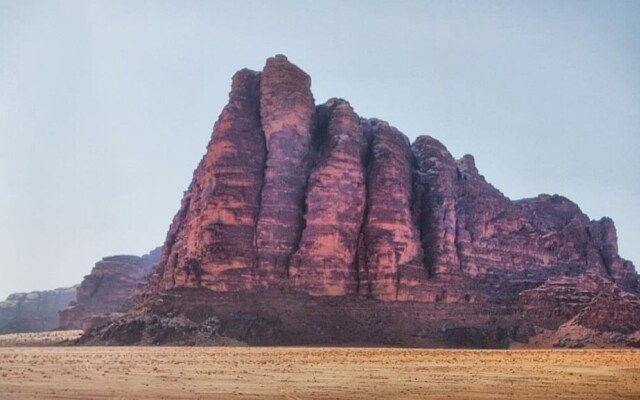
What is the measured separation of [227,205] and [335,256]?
14753 millimetres

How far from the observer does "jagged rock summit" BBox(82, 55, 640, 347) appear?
63.4 metres

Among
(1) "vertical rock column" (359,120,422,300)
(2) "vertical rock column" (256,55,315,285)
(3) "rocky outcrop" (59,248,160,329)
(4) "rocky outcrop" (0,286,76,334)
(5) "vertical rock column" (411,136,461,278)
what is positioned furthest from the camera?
(4) "rocky outcrop" (0,286,76,334)

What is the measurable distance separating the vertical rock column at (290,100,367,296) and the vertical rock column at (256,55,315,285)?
1.79 meters

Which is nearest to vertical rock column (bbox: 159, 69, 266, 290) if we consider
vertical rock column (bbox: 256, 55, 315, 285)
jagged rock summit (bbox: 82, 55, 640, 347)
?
jagged rock summit (bbox: 82, 55, 640, 347)

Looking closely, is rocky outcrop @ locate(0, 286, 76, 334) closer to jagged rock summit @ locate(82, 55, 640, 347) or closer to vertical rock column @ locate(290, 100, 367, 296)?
jagged rock summit @ locate(82, 55, 640, 347)

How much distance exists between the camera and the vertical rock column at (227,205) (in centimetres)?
6556

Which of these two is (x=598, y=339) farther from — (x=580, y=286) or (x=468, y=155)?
(x=468, y=155)

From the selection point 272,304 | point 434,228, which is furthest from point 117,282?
point 434,228

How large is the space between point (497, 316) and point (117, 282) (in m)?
75.3

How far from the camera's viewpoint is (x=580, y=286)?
3145 inches

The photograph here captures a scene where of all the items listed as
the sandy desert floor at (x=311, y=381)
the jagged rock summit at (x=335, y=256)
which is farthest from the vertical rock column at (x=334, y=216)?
the sandy desert floor at (x=311, y=381)

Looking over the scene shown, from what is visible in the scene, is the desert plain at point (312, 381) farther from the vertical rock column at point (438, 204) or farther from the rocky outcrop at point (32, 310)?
the rocky outcrop at point (32, 310)

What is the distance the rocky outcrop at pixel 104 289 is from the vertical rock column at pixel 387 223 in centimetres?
5144

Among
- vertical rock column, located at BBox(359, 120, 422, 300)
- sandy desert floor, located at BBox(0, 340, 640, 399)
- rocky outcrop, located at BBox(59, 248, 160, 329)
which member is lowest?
sandy desert floor, located at BBox(0, 340, 640, 399)
